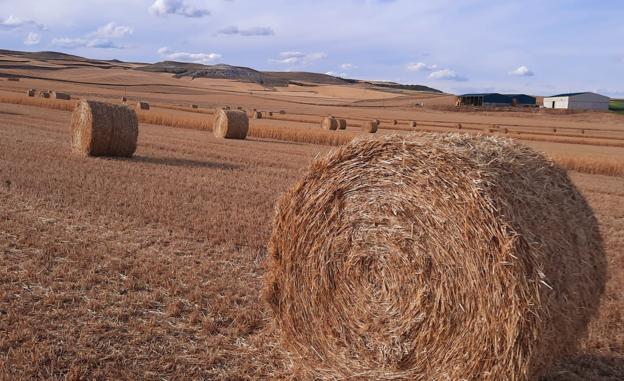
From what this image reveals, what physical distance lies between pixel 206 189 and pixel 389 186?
7.75m

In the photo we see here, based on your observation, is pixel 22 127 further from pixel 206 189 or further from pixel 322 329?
pixel 322 329

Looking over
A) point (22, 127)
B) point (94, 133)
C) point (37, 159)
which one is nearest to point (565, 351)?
point (37, 159)

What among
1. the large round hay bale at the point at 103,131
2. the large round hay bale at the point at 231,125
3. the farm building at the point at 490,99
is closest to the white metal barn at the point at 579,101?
the farm building at the point at 490,99

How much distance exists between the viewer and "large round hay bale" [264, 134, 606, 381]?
156 inches

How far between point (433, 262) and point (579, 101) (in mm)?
92108

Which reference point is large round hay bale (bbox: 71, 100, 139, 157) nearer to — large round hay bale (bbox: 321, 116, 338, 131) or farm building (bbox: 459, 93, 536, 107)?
large round hay bale (bbox: 321, 116, 338, 131)

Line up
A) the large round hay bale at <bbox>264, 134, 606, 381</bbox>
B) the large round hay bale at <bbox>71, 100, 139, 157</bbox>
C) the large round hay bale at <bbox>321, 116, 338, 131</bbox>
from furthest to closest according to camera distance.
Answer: the large round hay bale at <bbox>321, 116, 338, 131</bbox>, the large round hay bale at <bbox>71, 100, 139, 157</bbox>, the large round hay bale at <bbox>264, 134, 606, 381</bbox>

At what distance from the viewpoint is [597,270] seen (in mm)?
4836

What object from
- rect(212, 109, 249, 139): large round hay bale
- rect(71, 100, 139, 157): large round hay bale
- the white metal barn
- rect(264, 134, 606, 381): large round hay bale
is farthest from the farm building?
rect(264, 134, 606, 381): large round hay bale

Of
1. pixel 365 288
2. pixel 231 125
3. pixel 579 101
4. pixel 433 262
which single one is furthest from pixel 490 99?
pixel 433 262

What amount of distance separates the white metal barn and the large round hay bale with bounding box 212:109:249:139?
72493 millimetres

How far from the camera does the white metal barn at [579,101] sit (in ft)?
288

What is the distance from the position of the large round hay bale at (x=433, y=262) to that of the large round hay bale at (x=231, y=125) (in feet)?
66.2

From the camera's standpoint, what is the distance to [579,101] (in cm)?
8794
